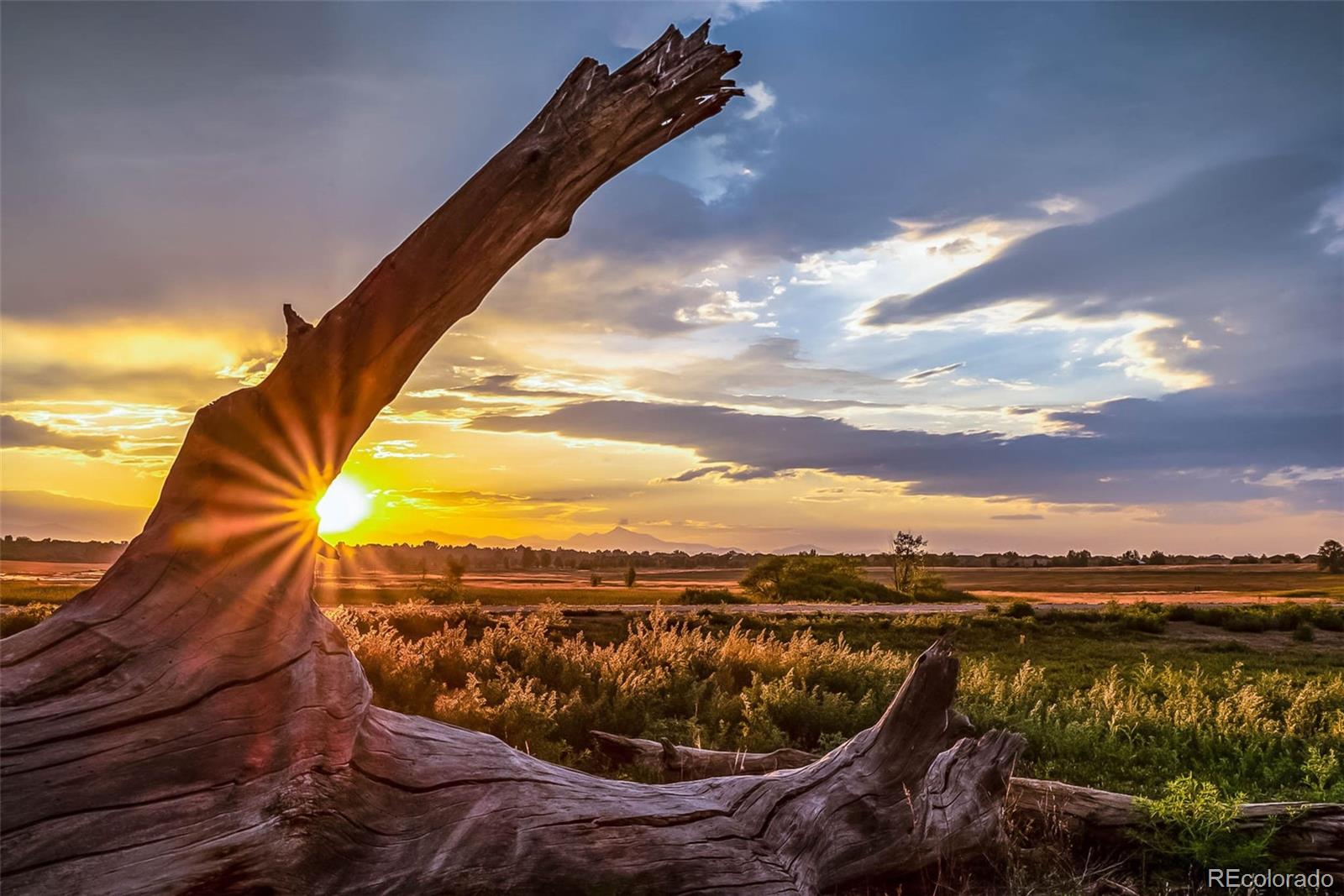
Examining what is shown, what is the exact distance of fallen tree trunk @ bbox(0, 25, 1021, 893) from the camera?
11.2 ft

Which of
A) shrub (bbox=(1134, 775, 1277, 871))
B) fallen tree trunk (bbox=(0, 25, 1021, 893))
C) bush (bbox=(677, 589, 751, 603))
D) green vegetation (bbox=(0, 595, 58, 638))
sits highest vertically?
fallen tree trunk (bbox=(0, 25, 1021, 893))

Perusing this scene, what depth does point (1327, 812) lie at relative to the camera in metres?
5.84

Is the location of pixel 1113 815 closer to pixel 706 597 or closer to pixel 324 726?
pixel 324 726

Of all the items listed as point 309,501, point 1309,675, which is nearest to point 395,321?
point 309,501

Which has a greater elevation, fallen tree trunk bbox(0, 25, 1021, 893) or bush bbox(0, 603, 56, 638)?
fallen tree trunk bbox(0, 25, 1021, 893)

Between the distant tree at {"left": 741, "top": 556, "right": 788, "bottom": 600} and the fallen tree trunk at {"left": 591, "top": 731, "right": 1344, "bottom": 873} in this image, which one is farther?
the distant tree at {"left": 741, "top": 556, "right": 788, "bottom": 600}

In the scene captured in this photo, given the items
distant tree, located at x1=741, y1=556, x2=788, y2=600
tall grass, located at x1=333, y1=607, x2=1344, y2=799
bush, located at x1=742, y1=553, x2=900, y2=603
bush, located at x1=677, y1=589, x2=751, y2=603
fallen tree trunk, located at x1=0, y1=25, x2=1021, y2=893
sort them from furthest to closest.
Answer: distant tree, located at x1=741, y1=556, x2=788, y2=600, bush, located at x1=742, y1=553, x2=900, y2=603, bush, located at x1=677, y1=589, x2=751, y2=603, tall grass, located at x1=333, y1=607, x2=1344, y2=799, fallen tree trunk, located at x1=0, y1=25, x2=1021, y2=893

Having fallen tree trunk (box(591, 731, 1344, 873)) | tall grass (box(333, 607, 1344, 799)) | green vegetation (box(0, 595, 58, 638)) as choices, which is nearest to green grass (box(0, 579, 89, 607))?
green vegetation (box(0, 595, 58, 638))

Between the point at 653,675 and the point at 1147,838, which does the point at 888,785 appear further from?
the point at 653,675

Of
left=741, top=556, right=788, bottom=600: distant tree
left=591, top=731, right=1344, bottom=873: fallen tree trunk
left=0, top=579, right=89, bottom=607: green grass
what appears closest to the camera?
left=591, top=731, right=1344, bottom=873: fallen tree trunk

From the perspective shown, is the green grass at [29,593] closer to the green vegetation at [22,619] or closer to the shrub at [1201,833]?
the green vegetation at [22,619]

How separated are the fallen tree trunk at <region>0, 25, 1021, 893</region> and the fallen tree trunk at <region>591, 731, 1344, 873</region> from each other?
1286 mm

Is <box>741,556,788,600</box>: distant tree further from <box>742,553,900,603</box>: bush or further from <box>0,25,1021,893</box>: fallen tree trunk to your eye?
<box>0,25,1021,893</box>: fallen tree trunk

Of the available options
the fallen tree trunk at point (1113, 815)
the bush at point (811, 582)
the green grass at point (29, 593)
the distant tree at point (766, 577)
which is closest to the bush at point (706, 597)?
the bush at point (811, 582)
